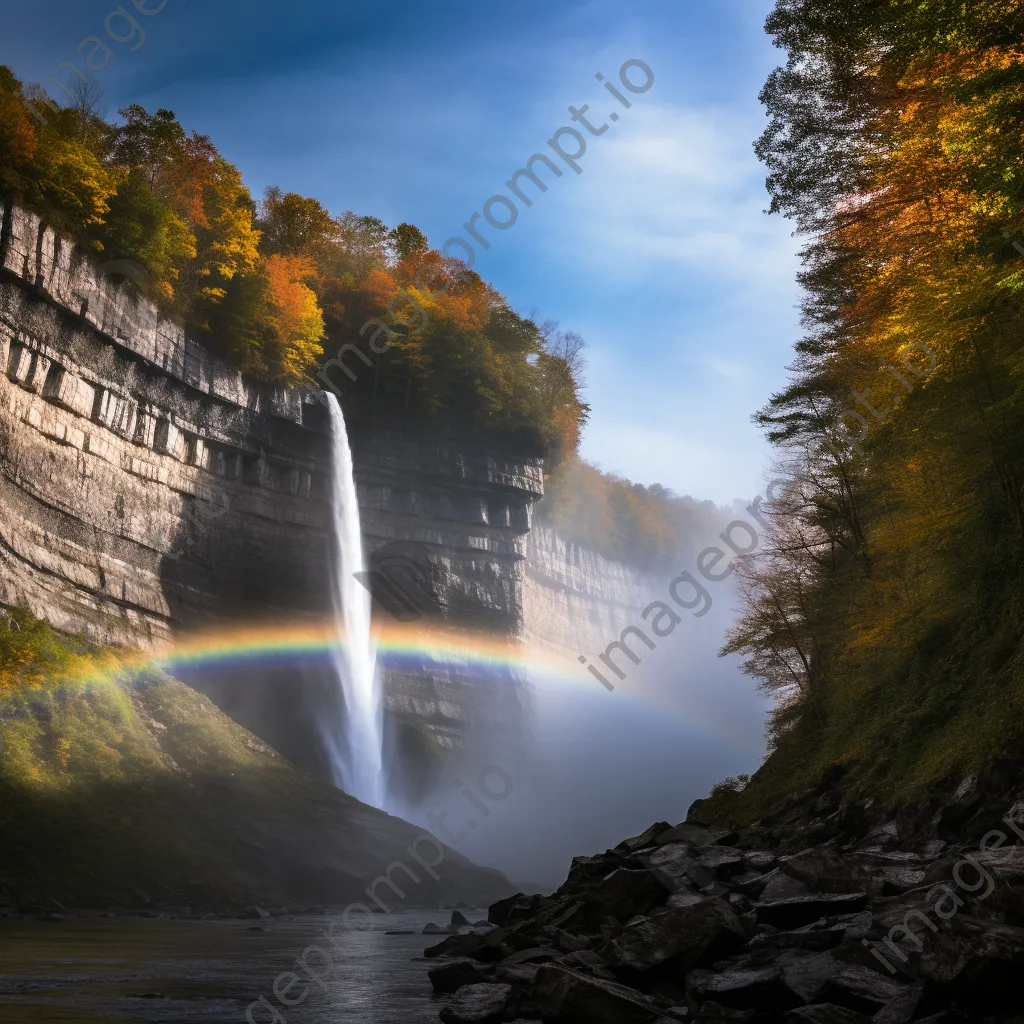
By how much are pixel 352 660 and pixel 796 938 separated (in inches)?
1615

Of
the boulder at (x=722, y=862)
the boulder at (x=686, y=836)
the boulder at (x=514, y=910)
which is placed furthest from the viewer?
the boulder at (x=686, y=836)

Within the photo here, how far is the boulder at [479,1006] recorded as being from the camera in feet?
29.6

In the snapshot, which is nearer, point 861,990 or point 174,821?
point 861,990

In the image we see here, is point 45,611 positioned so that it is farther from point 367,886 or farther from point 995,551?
point 995,551

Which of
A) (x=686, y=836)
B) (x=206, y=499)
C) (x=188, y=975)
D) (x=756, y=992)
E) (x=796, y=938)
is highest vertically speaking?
(x=206, y=499)

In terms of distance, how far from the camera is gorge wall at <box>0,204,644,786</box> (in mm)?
35250

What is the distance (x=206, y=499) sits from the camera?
44.3 meters

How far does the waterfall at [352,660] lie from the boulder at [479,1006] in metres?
36.9

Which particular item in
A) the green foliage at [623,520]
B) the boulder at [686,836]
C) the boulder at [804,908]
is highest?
the green foliage at [623,520]

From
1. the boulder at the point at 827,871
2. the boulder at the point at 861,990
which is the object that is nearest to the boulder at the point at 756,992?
the boulder at the point at 861,990

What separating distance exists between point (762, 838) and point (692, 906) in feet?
25.4

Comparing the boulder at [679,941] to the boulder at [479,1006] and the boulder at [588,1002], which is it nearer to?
the boulder at [588,1002]

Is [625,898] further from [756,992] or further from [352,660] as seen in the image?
[352,660]

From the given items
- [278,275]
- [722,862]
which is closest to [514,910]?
[722,862]
